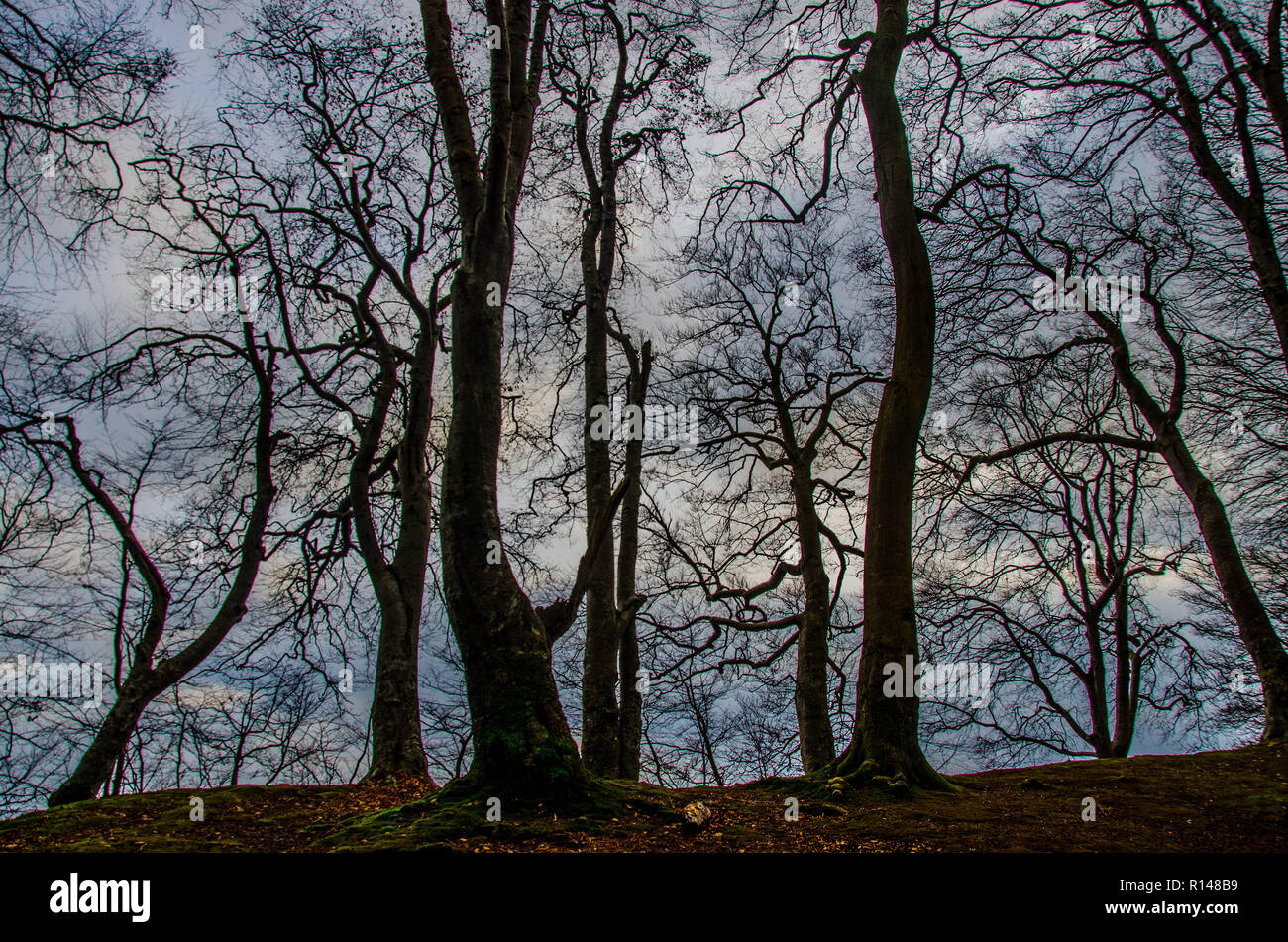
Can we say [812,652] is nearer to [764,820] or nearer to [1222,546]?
[1222,546]

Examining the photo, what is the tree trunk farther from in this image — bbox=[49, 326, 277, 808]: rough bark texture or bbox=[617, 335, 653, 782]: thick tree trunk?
bbox=[617, 335, 653, 782]: thick tree trunk

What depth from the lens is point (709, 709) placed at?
17.0 meters

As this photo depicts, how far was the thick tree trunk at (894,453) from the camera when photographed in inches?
225

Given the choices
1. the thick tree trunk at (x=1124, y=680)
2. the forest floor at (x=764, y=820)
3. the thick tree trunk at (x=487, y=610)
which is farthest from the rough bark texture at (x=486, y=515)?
the thick tree trunk at (x=1124, y=680)

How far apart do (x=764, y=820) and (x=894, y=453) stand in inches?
128

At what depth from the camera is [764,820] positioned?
15.7 ft

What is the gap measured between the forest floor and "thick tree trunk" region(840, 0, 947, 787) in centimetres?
50

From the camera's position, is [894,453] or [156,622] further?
[156,622]

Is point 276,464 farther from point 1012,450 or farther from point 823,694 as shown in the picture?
point 1012,450

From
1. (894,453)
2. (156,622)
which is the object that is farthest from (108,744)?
(894,453)

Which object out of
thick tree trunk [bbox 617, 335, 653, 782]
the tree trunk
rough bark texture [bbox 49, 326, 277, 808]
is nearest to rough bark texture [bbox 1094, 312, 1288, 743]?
thick tree trunk [bbox 617, 335, 653, 782]

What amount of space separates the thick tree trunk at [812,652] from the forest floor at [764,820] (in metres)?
3.49

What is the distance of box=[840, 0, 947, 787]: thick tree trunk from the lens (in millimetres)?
5711

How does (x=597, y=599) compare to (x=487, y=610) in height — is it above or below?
above
